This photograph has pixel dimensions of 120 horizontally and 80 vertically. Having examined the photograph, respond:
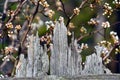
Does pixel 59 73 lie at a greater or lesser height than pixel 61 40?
lesser

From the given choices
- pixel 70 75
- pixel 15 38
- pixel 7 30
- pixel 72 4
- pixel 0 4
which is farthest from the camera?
pixel 72 4

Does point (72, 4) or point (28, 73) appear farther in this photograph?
point (72, 4)

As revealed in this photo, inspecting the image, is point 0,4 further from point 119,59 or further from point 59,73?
point 59,73

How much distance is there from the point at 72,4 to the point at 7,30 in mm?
2062

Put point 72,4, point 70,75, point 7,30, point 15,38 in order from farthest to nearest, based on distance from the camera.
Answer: point 72,4
point 15,38
point 7,30
point 70,75

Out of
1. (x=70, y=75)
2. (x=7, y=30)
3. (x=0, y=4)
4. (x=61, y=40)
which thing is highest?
(x=0, y=4)

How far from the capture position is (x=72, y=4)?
5.06m

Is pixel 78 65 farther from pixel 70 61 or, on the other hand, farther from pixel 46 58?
pixel 46 58

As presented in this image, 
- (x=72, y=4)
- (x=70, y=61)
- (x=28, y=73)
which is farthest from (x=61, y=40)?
(x=72, y=4)

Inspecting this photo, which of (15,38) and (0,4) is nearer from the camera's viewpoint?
(15,38)

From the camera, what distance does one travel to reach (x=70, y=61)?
62.1 inches

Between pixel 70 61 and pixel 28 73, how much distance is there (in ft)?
0.73

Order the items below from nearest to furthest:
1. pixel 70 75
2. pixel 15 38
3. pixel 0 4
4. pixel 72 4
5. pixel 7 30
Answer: pixel 70 75 < pixel 7 30 < pixel 15 38 < pixel 0 4 < pixel 72 4

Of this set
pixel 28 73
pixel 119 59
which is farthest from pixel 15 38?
pixel 28 73
